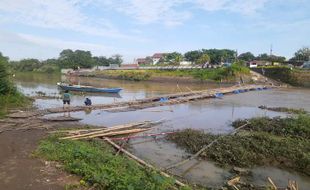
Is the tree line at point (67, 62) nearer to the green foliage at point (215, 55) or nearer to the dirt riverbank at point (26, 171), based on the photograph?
the green foliage at point (215, 55)

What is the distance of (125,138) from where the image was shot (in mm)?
13547

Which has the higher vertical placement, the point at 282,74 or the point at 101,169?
the point at 282,74

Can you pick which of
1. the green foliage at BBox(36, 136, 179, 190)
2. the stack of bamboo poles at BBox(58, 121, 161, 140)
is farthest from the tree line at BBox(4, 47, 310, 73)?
the green foliage at BBox(36, 136, 179, 190)

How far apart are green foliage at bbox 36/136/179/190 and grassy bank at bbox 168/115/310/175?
3.88 m

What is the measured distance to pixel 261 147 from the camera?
12.0m

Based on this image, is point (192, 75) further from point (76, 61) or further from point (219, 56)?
point (76, 61)

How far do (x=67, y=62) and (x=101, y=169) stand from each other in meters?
112

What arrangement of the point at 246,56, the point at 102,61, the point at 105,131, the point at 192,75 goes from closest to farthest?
the point at 105,131
the point at 192,75
the point at 246,56
the point at 102,61

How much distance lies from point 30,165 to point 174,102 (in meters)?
19.9

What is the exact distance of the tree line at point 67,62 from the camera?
112 metres

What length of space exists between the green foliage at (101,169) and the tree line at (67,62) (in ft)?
331

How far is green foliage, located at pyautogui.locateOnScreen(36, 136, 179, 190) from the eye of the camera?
6895 mm

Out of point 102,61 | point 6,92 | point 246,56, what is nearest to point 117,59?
point 102,61

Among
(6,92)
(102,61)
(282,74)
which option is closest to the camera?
(6,92)
